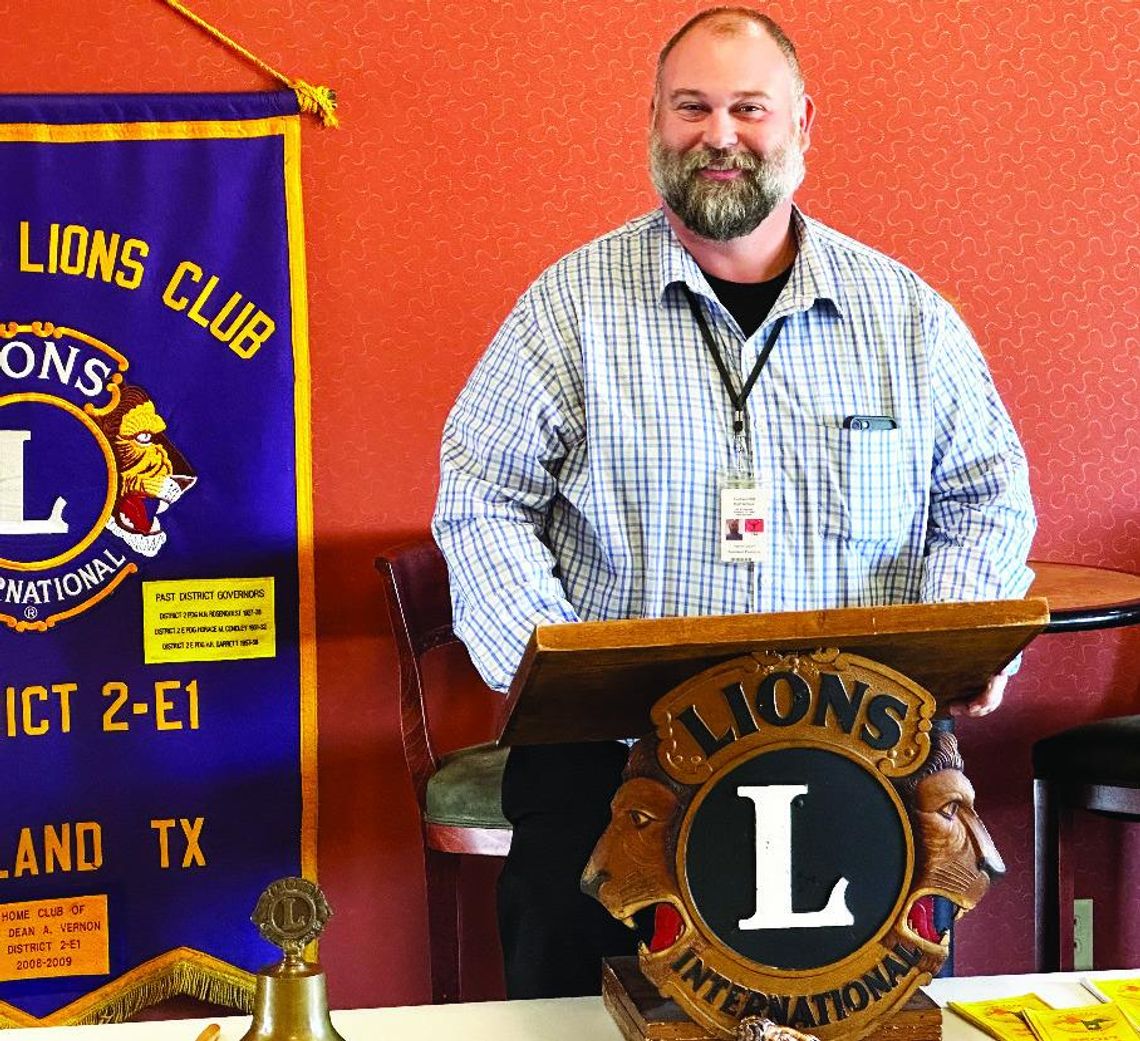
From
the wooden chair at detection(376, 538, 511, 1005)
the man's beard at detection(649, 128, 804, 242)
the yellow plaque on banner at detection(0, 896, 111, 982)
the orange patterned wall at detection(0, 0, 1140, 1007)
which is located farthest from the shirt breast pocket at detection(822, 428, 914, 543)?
the yellow plaque on banner at detection(0, 896, 111, 982)

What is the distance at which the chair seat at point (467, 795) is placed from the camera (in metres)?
2.77

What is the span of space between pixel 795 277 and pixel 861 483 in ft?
0.98

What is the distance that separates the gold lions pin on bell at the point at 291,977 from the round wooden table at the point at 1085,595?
1389 mm

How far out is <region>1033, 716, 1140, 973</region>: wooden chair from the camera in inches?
114

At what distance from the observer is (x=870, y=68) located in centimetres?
324

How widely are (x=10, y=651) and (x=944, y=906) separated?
184 centimetres

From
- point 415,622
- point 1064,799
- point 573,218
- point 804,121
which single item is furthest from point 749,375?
point 1064,799

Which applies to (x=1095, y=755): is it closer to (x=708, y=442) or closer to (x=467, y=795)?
(x=467, y=795)

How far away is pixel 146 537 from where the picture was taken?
10.2 ft

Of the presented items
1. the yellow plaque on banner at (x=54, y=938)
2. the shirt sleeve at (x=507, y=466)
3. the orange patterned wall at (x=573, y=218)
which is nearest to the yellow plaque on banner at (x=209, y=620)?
the orange patterned wall at (x=573, y=218)

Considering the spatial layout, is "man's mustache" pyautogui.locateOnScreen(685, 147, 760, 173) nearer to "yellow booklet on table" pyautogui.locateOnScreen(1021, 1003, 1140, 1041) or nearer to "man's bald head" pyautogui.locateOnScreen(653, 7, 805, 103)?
"man's bald head" pyautogui.locateOnScreen(653, 7, 805, 103)

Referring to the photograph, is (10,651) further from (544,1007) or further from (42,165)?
(544,1007)

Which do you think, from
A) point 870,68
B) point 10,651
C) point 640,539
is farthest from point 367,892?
point 870,68

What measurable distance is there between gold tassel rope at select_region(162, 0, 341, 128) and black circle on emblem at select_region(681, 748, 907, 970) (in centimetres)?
216
